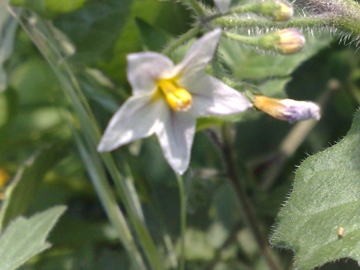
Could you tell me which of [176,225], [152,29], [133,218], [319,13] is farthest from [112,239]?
[319,13]

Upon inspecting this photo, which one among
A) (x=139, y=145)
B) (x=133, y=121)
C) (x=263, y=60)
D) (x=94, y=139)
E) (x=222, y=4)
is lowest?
(x=139, y=145)

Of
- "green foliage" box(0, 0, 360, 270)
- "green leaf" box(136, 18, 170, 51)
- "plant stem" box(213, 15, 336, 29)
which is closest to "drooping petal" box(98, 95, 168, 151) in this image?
"green foliage" box(0, 0, 360, 270)

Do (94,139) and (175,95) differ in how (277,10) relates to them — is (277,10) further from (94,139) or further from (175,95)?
(94,139)

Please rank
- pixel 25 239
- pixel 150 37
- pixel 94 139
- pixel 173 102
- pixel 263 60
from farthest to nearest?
pixel 263 60 → pixel 150 37 → pixel 94 139 → pixel 25 239 → pixel 173 102

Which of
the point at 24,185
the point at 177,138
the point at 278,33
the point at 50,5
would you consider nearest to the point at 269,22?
the point at 278,33

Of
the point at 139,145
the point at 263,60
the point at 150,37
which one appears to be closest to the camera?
the point at 150,37

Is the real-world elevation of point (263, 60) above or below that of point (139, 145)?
above

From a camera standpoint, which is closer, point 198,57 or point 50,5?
point 198,57
